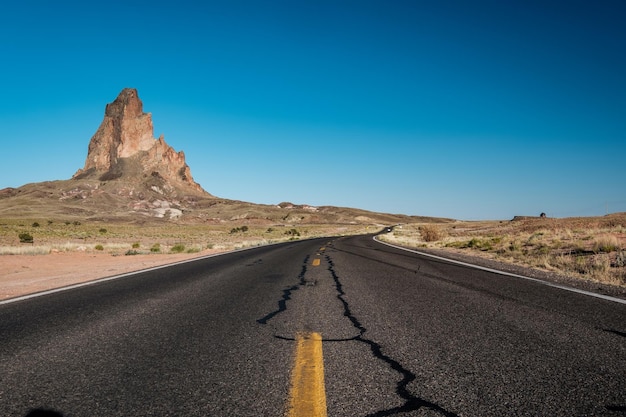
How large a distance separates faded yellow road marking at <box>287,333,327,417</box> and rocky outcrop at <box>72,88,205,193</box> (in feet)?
574

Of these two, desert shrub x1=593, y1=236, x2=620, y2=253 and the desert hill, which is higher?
the desert hill

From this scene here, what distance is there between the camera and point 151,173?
6713 inches

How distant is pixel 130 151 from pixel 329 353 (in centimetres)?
19920

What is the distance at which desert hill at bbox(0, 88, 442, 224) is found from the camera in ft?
417

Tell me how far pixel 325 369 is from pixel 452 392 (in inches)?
38.3

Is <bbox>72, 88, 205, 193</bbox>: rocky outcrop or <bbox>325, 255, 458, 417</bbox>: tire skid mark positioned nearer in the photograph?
<bbox>325, 255, 458, 417</bbox>: tire skid mark

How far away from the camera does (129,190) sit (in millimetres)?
149000

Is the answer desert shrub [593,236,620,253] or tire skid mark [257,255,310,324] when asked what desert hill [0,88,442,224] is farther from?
tire skid mark [257,255,310,324]

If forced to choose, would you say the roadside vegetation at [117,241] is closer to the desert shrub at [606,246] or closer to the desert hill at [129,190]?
the desert shrub at [606,246]

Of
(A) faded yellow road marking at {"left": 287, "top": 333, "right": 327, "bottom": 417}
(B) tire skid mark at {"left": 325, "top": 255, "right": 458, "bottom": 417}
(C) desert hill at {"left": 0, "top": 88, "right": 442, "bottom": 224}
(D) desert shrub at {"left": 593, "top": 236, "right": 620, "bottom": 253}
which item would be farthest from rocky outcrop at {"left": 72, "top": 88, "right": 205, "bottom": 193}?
(A) faded yellow road marking at {"left": 287, "top": 333, "right": 327, "bottom": 417}

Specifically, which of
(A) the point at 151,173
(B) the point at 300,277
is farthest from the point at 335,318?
(A) the point at 151,173

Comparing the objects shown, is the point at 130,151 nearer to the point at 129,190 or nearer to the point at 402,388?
the point at 129,190

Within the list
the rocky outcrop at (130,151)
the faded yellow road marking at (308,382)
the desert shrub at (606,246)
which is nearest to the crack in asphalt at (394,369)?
the faded yellow road marking at (308,382)

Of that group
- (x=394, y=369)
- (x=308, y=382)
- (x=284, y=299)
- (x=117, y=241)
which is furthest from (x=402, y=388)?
(x=117, y=241)
